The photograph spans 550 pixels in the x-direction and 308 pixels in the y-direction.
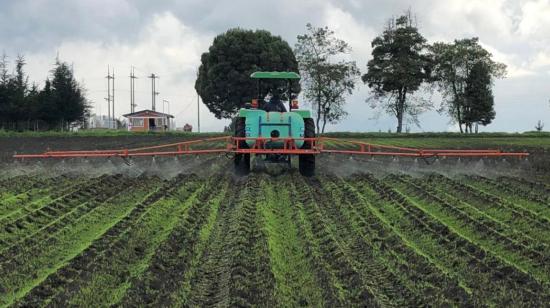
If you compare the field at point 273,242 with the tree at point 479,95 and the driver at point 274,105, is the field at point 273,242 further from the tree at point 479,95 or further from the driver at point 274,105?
the tree at point 479,95

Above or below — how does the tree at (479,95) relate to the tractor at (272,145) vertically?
above

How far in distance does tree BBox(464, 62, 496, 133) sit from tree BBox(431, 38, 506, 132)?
0.23 metres

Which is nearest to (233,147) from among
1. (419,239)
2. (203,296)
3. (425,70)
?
(419,239)

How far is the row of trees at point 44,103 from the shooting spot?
47719mm

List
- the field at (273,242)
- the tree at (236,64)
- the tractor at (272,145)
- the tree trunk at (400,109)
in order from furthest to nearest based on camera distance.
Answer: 1. the tree trunk at (400,109)
2. the tree at (236,64)
3. the tractor at (272,145)
4. the field at (273,242)

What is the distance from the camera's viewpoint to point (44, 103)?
162ft

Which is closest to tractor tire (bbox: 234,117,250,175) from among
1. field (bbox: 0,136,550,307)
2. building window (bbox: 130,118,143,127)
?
field (bbox: 0,136,550,307)

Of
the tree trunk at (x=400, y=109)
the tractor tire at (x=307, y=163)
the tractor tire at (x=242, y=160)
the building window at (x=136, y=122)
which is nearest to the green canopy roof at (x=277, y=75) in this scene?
the tractor tire at (x=242, y=160)

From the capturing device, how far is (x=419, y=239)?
7.58 m

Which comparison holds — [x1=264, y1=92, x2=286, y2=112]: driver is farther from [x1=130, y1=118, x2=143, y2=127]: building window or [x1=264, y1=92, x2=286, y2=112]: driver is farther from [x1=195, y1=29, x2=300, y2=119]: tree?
[x1=130, y1=118, x2=143, y2=127]: building window

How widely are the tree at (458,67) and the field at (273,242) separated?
39746 millimetres

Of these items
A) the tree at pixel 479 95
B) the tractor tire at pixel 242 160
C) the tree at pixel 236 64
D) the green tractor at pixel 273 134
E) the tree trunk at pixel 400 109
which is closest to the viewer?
→ the green tractor at pixel 273 134

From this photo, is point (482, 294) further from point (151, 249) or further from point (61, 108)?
point (61, 108)

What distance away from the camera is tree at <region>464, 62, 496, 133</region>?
51.3 m
